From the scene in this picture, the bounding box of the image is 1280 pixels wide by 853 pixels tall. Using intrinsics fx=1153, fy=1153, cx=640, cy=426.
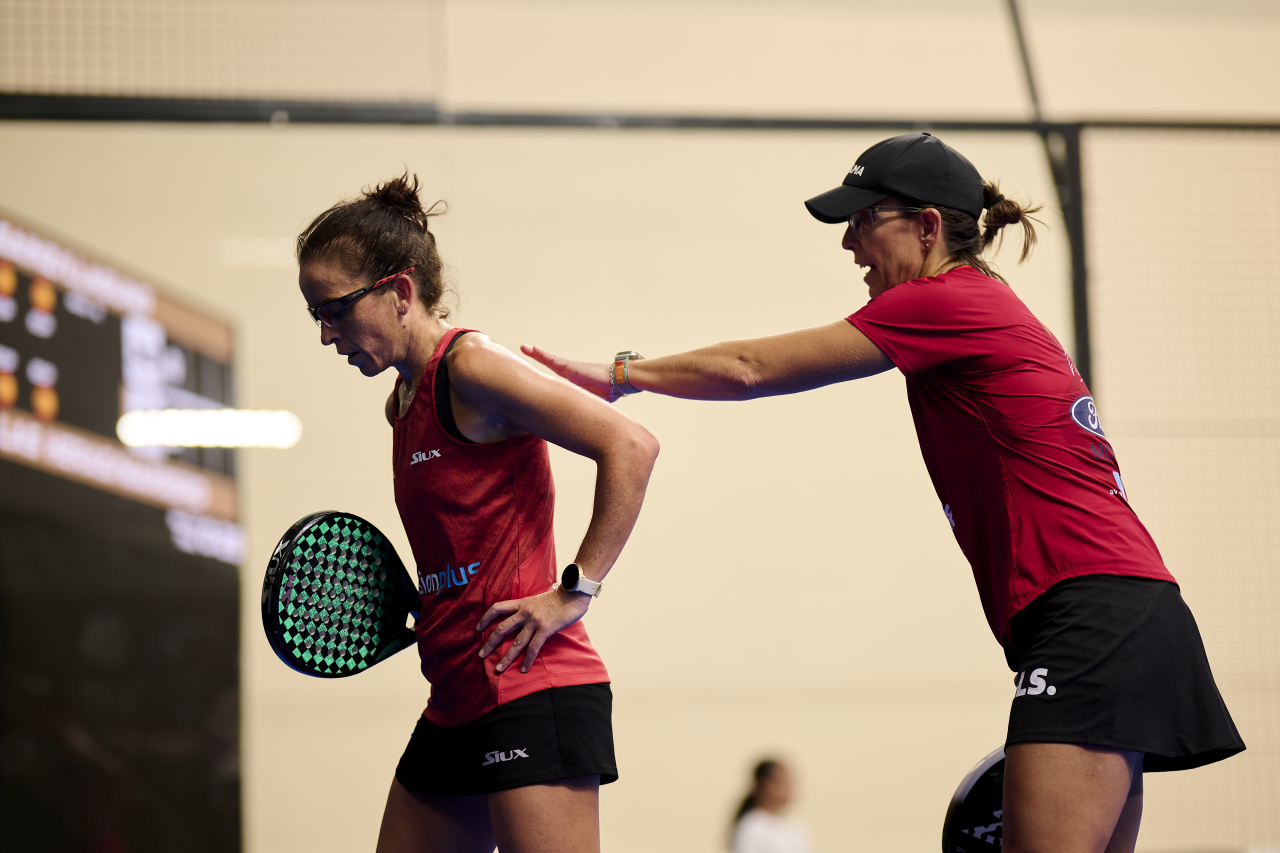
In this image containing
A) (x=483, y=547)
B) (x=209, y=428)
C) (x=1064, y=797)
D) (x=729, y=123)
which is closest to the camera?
(x=1064, y=797)

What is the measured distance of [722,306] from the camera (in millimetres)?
5555

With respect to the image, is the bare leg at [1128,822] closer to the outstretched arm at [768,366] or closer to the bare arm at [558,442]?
the outstretched arm at [768,366]

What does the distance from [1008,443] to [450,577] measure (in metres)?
0.86

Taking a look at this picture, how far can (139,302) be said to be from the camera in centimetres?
453

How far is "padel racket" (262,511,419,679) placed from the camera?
188 cm

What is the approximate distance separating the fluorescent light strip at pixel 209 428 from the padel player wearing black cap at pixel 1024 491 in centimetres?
330

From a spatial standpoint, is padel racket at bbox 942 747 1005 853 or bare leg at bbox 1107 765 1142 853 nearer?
bare leg at bbox 1107 765 1142 853

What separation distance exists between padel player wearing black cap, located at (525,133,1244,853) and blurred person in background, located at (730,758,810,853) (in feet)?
10.8

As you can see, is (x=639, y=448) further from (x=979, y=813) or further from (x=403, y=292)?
(x=979, y=813)

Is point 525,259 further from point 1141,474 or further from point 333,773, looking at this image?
point 1141,474

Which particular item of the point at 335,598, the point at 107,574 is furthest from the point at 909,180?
the point at 107,574

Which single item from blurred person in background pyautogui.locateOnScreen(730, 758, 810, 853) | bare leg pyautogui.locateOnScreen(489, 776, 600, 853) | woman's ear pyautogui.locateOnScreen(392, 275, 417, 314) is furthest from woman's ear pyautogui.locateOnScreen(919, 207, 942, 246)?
blurred person in background pyautogui.locateOnScreen(730, 758, 810, 853)

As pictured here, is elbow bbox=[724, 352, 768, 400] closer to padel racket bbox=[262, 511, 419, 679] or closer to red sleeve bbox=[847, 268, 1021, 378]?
red sleeve bbox=[847, 268, 1021, 378]

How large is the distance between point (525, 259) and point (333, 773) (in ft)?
7.86
